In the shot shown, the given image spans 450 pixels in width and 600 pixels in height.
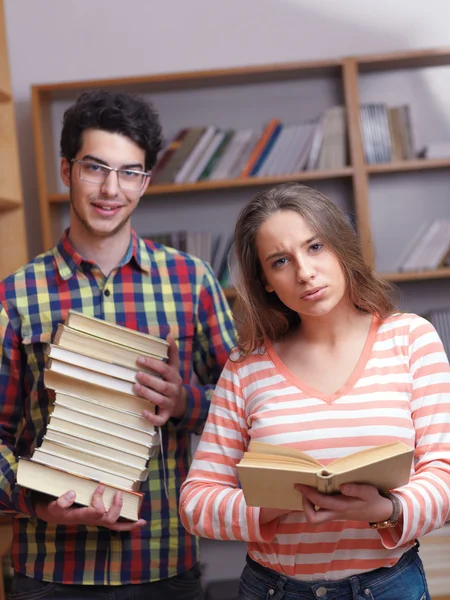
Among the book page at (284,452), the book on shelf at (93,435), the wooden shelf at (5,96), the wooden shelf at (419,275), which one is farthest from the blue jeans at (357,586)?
the wooden shelf at (5,96)

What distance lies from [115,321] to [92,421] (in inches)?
10.6

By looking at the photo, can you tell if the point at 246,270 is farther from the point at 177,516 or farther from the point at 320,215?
the point at 177,516

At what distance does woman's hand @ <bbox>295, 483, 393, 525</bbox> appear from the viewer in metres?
1.13

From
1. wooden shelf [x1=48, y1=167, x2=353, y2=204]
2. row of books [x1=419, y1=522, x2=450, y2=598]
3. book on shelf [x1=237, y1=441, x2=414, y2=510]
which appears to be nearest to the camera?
book on shelf [x1=237, y1=441, x2=414, y2=510]

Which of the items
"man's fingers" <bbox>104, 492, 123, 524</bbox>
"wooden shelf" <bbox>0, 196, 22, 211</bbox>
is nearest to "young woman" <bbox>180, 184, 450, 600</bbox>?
"man's fingers" <bbox>104, 492, 123, 524</bbox>

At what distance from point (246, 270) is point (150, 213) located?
2.05m

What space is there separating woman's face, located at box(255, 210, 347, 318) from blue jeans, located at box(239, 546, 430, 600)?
1.44 feet

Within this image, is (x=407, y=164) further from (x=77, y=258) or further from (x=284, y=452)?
(x=284, y=452)

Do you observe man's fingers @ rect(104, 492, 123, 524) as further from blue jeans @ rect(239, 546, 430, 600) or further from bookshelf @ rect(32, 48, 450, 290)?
bookshelf @ rect(32, 48, 450, 290)

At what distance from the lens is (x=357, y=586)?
1226mm

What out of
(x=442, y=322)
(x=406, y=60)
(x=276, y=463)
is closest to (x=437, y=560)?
(x=442, y=322)

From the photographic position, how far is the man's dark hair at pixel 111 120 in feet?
5.56

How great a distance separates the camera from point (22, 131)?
11.5 feet

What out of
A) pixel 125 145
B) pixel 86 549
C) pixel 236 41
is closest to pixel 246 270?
pixel 125 145
